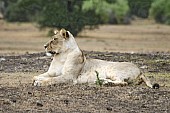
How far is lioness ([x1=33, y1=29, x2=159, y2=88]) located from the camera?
38.9ft

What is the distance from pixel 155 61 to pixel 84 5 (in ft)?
62.5

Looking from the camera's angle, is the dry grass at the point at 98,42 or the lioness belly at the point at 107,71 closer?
the lioness belly at the point at 107,71

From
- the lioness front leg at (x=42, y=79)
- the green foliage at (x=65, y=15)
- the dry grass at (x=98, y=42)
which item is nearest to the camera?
the lioness front leg at (x=42, y=79)

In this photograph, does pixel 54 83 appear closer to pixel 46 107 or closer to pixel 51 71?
pixel 51 71

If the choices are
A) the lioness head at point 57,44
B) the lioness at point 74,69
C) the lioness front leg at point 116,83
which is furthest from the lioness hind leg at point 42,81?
the lioness front leg at point 116,83

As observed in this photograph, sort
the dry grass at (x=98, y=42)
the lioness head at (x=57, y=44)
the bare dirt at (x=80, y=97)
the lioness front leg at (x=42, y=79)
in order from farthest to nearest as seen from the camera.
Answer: the dry grass at (x=98, y=42) < the lioness head at (x=57, y=44) < the lioness front leg at (x=42, y=79) < the bare dirt at (x=80, y=97)

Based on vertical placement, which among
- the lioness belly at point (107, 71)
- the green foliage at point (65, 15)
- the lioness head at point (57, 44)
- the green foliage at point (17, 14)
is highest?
the lioness head at point (57, 44)

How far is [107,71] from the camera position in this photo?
11984 mm

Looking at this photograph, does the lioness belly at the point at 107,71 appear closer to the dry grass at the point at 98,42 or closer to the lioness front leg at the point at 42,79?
the lioness front leg at the point at 42,79

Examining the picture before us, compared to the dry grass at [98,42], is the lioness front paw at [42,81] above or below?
above

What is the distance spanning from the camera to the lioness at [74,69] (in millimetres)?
11844

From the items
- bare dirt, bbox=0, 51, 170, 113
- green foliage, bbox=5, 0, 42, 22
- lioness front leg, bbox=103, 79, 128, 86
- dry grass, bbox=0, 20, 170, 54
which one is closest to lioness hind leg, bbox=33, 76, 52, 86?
bare dirt, bbox=0, 51, 170, 113

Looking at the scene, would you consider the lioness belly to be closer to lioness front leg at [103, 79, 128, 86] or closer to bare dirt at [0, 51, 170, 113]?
lioness front leg at [103, 79, 128, 86]

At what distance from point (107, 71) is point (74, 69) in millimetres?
615
